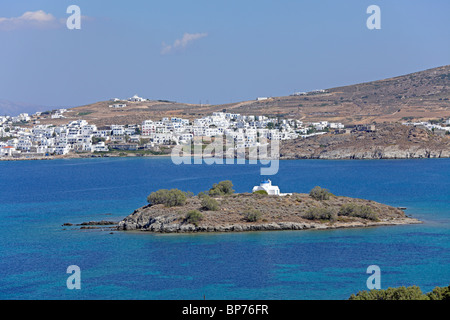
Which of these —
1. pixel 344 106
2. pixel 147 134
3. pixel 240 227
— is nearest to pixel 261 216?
pixel 240 227

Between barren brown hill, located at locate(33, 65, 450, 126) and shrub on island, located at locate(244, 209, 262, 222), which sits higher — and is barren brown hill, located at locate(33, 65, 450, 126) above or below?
above

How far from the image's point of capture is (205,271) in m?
22.4

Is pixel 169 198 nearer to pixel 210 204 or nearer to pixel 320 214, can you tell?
pixel 210 204

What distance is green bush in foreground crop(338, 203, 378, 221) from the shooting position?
31484 mm

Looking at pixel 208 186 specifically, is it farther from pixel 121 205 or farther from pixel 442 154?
pixel 442 154

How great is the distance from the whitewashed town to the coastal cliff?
65.9 m

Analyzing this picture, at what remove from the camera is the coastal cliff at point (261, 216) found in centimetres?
2972

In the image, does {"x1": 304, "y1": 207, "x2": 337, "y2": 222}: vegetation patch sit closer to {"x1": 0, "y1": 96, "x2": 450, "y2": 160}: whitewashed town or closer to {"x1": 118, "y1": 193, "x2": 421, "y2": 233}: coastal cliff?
{"x1": 118, "y1": 193, "x2": 421, "y2": 233}: coastal cliff

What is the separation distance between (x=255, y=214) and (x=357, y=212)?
5344 millimetres

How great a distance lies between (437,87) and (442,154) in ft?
161

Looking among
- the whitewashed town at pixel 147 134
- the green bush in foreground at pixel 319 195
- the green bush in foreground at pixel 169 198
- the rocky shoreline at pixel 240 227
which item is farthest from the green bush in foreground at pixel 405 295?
the whitewashed town at pixel 147 134

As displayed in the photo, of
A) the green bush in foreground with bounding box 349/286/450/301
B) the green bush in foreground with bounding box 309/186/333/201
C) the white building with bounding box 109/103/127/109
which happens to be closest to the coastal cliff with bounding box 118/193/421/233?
the green bush in foreground with bounding box 309/186/333/201

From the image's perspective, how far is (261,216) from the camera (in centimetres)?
3039
